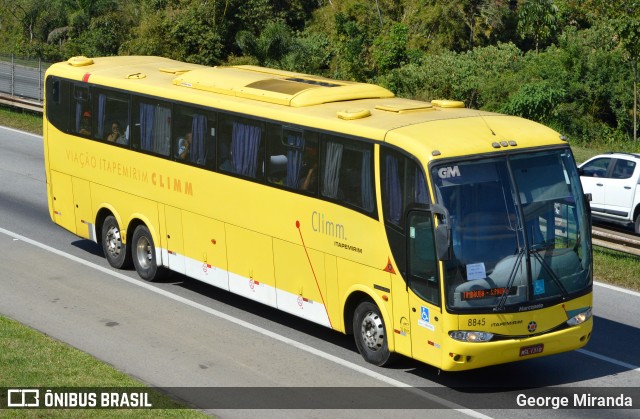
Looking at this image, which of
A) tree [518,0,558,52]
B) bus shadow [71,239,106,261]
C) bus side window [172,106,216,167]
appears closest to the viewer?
bus side window [172,106,216,167]

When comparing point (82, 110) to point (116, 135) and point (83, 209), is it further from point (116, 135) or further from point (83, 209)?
point (83, 209)

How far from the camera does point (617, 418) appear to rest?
12.4 m

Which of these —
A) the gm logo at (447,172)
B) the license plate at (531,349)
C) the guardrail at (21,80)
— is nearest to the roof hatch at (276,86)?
the gm logo at (447,172)

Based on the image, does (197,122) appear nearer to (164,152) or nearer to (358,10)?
(164,152)

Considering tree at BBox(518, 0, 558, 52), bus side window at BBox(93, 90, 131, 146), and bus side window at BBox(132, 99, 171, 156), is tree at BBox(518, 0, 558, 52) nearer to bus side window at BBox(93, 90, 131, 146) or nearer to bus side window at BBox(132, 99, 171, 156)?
bus side window at BBox(93, 90, 131, 146)

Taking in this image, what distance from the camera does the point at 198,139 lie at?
55.3 feet

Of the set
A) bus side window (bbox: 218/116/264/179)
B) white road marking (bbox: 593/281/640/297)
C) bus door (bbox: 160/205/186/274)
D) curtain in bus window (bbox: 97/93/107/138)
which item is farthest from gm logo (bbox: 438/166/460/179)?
curtain in bus window (bbox: 97/93/107/138)

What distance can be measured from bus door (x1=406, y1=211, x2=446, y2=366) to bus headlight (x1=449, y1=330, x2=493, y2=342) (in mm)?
153

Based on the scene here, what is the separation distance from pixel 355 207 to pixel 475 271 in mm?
2127

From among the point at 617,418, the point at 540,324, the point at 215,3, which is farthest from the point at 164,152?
the point at 215,3

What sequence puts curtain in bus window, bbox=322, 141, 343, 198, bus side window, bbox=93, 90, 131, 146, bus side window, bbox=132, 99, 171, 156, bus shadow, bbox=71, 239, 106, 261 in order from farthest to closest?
1. bus shadow, bbox=71, 239, 106, 261
2. bus side window, bbox=93, 90, 131, 146
3. bus side window, bbox=132, 99, 171, 156
4. curtain in bus window, bbox=322, 141, 343, 198

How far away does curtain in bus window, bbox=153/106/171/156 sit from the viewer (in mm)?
17547

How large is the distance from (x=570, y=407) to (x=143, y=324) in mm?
6549

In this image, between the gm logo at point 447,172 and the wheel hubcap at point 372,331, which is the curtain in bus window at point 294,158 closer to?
the wheel hubcap at point 372,331
